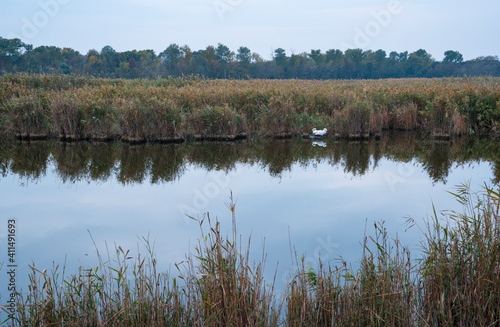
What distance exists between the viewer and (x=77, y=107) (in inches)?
515

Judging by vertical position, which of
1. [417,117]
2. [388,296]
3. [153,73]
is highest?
[153,73]

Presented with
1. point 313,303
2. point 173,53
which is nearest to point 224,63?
point 173,53

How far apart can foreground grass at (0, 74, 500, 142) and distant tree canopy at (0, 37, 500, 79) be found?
33.0 m

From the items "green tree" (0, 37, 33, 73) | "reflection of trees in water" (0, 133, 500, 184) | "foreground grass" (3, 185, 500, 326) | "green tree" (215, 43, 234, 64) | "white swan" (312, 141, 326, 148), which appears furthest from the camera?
"green tree" (215, 43, 234, 64)

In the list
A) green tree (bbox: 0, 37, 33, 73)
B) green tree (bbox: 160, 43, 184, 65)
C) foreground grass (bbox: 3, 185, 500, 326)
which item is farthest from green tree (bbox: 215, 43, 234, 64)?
foreground grass (bbox: 3, 185, 500, 326)

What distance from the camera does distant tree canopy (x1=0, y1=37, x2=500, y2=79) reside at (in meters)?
51.4

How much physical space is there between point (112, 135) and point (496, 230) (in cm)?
1190

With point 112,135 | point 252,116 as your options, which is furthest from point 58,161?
point 252,116

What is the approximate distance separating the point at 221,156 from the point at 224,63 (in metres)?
49.2

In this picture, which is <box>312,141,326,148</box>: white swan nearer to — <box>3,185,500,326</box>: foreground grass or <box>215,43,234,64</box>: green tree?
<box>3,185,500,326</box>: foreground grass

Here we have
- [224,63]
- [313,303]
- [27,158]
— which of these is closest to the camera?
[313,303]

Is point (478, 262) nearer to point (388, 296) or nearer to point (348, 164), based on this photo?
point (388, 296)

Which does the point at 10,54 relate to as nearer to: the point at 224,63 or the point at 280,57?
the point at 224,63

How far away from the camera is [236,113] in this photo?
13953 mm
